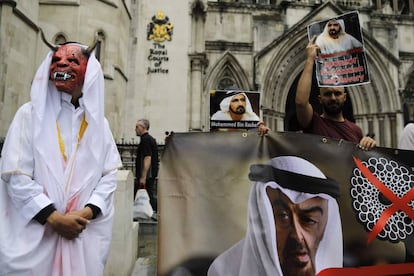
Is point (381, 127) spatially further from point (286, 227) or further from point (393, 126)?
point (286, 227)

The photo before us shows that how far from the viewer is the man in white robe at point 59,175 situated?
Result: 6.82 ft

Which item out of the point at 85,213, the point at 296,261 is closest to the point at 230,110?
the point at 296,261

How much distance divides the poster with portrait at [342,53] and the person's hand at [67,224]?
7.87ft

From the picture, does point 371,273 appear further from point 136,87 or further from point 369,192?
point 136,87

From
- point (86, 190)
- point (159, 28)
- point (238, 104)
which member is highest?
point (159, 28)

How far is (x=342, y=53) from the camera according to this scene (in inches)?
131

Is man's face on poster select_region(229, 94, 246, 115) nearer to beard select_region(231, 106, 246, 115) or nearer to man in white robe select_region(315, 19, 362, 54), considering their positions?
beard select_region(231, 106, 246, 115)

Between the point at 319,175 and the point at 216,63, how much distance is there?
14123 millimetres

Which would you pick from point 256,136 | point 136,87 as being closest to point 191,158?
point 256,136

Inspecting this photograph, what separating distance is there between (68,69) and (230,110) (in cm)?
416

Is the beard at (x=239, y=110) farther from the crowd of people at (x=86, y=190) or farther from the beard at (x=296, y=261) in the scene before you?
the beard at (x=296, y=261)

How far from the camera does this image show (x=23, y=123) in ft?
7.38

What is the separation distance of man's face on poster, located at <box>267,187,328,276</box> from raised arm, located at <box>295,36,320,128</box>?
710mm

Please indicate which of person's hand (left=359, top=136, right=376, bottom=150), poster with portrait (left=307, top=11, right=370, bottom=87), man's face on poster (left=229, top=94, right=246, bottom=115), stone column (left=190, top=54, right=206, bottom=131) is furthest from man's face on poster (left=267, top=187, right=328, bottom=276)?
stone column (left=190, top=54, right=206, bottom=131)
